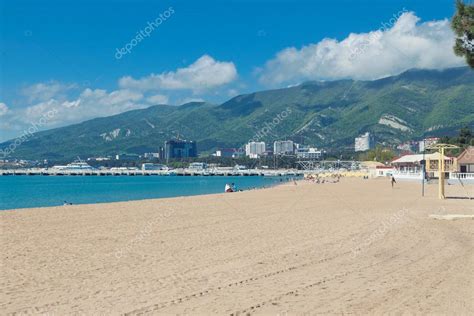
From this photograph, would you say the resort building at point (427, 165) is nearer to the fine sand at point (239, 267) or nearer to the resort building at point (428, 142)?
the resort building at point (428, 142)

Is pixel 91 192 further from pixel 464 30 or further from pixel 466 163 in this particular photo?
pixel 464 30

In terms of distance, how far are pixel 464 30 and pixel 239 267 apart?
894cm

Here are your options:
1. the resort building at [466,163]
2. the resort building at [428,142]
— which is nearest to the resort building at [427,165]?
the resort building at [428,142]

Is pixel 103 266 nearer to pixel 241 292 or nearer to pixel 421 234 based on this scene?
pixel 241 292

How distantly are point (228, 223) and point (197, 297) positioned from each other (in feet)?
31.6

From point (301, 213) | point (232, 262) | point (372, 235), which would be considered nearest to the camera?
point (232, 262)

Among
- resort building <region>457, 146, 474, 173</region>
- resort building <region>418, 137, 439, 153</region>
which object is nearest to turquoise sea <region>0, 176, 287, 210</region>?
resort building <region>418, 137, 439, 153</region>

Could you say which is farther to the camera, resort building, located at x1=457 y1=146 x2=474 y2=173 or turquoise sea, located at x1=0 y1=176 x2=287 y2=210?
resort building, located at x1=457 y1=146 x2=474 y2=173

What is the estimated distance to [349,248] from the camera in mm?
11641

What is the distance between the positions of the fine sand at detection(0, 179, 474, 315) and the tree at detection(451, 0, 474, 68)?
468 centimetres

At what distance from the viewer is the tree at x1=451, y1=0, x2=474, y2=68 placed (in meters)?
13.7

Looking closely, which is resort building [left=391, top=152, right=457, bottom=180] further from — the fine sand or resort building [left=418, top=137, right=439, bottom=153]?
the fine sand

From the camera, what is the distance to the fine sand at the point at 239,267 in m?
7.07

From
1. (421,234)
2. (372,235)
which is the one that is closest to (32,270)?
(372,235)
